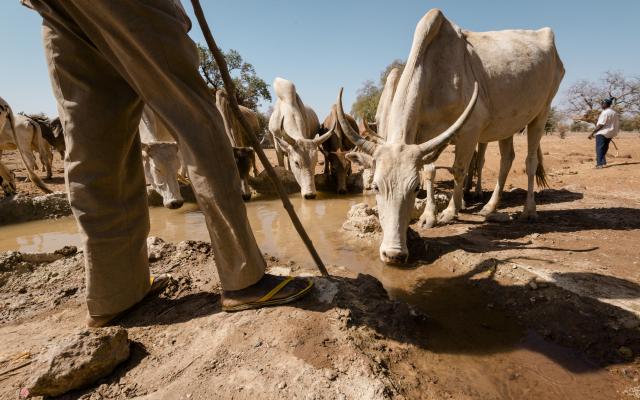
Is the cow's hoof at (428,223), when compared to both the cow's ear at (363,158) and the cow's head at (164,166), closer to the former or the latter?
the cow's ear at (363,158)

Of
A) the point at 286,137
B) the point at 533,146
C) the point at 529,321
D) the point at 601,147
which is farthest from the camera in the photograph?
the point at 601,147

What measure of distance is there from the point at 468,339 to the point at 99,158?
2.21 meters

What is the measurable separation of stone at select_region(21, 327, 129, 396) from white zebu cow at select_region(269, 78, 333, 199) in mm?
4994

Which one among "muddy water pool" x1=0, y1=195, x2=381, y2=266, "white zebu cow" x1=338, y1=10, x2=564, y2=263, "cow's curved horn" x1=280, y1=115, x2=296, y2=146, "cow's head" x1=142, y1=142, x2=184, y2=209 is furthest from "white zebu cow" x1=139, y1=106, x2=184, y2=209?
"cow's curved horn" x1=280, y1=115, x2=296, y2=146

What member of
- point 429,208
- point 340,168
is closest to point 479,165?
point 429,208

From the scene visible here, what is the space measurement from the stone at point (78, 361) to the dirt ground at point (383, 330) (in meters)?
0.06

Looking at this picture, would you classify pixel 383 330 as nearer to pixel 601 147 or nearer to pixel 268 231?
pixel 268 231

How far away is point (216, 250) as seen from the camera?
1.65 meters

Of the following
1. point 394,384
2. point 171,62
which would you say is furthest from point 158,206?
point 394,384

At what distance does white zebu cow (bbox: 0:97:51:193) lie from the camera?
8398 millimetres

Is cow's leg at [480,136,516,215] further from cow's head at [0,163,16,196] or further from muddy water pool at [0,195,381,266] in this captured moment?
cow's head at [0,163,16,196]

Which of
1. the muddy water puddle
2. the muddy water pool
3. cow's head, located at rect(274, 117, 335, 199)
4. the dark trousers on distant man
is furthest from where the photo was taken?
the dark trousers on distant man

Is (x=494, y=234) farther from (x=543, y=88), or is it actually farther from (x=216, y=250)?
(x=216, y=250)

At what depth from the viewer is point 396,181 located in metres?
2.82
